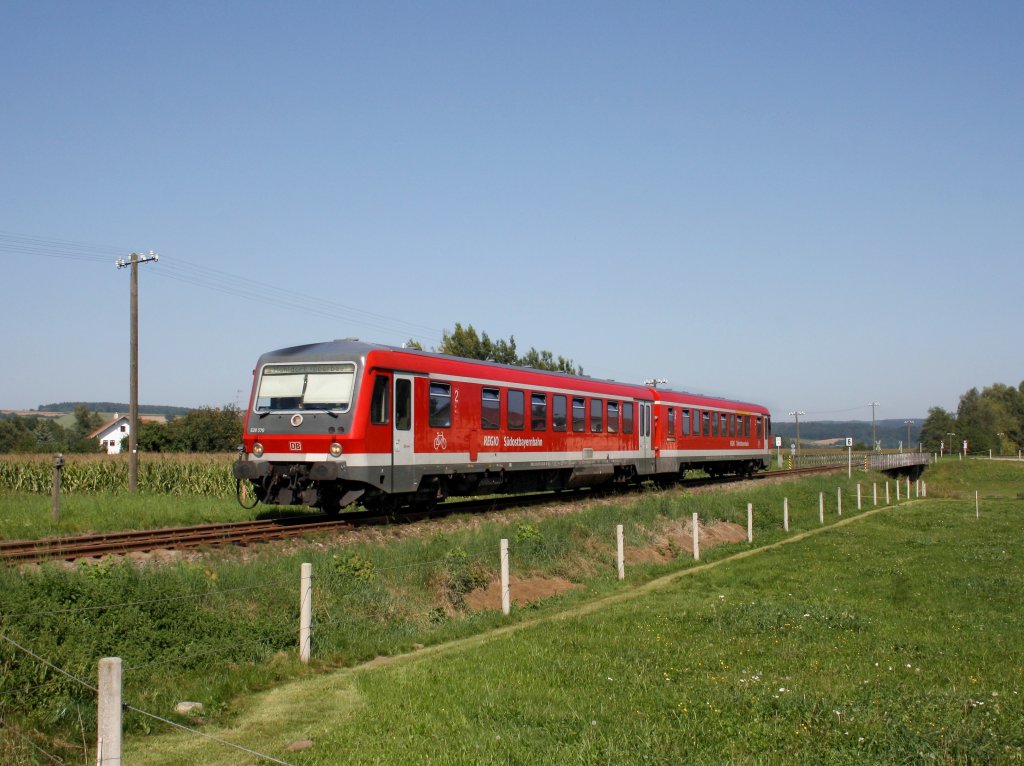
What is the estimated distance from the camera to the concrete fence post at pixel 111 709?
18.1 ft

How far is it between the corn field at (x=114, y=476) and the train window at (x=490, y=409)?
8.96 m

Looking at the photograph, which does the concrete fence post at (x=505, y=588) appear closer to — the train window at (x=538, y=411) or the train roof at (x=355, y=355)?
the train roof at (x=355, y=355)

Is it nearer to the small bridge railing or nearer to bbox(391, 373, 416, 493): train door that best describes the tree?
the small bridge railing

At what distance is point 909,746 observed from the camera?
23.2ft

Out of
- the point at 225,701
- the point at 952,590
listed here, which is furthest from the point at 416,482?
the point at 225,701

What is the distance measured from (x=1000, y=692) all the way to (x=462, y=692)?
16.2ft

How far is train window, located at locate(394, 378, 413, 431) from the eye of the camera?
66.2 feet

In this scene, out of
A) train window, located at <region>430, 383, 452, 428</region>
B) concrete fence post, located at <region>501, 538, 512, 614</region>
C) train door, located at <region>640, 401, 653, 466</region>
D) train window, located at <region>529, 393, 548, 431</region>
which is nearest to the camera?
concrete fence post, located at <region>501, 538, 512, 614</region>

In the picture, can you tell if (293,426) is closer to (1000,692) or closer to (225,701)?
(225,701)

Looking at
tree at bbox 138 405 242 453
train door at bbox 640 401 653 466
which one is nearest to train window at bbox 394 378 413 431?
train door at bbox 640 401 653 466

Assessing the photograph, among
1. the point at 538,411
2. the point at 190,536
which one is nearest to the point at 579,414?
the point at 538,411

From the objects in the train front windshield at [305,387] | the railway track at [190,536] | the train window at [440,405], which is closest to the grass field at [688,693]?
the railway track at [190,536]

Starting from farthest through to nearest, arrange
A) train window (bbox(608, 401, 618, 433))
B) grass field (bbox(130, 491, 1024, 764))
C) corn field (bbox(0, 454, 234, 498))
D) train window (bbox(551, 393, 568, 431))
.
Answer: train window (bbox(608, 401, 618, 433)), corn field (bbox(0, 454, 234, 498)), train window (bbox(551, 393, 568, 431)), grass field (bbox(130, 491, 1024, 764))

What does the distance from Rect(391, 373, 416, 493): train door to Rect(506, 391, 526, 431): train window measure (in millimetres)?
4488
